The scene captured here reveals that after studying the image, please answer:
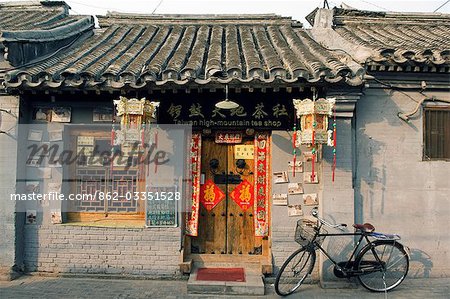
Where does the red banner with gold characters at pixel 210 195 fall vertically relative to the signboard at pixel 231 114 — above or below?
below

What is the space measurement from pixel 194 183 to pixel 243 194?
105 centimetres

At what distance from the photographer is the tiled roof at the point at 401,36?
6.67 metres

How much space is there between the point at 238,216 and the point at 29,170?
4.38m

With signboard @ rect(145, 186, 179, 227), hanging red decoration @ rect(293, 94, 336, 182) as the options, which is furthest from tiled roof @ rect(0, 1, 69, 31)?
hanging red decoration @ rect(293, 94, 336, 182)

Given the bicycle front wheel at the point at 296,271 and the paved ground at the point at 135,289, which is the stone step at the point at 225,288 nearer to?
the paved ground at the point at 135,289

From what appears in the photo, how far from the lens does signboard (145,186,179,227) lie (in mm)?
7270

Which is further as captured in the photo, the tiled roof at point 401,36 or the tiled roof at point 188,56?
the tiled roof at point 401,36

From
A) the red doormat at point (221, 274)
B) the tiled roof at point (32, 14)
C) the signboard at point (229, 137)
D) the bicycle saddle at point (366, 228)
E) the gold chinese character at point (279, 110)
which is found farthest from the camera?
the tiled roof at point (32, 14)

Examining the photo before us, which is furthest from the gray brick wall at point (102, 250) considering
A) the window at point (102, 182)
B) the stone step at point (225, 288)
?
the stone step at point (225, 288)

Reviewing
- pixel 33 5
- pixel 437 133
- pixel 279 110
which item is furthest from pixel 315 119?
pixel 33 5

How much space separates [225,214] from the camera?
7578mm

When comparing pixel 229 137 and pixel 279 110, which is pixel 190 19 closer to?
pixel 229 137

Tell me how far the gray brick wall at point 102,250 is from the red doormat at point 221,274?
1.84ft

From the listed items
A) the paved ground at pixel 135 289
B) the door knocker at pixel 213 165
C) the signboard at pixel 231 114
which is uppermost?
the signboard at pixel 231 114
